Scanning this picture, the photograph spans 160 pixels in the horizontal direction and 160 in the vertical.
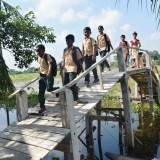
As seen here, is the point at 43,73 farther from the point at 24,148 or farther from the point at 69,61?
the point at 24,148

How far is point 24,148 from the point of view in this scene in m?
4.95

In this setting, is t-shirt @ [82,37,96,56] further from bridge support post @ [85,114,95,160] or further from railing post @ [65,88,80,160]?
bridge support post @ [85,114,95,160]

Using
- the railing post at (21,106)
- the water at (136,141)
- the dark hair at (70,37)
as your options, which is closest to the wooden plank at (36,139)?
the railing post at (21,106)

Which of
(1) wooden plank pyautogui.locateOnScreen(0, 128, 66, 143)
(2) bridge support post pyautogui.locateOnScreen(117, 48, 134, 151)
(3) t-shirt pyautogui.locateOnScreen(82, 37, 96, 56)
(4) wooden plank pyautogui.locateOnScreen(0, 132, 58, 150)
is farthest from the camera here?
(2) bridge support post pyautogui.locateOnScreen(117, 48, 134, 151)

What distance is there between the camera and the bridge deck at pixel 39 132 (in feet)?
15.8

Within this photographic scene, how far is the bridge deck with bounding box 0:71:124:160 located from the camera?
481 cm

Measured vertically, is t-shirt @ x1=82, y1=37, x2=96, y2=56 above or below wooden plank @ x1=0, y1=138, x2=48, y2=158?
above

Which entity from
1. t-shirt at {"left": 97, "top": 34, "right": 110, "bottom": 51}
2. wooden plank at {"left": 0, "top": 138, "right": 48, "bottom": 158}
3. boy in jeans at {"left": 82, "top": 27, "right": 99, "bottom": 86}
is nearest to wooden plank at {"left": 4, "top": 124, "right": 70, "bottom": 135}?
wooden plank at {"left": 0, "top": 138, "right": 48, "bottom": 158}

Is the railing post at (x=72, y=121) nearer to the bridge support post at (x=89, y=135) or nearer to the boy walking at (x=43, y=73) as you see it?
the boy walking at (x=43, y=73)

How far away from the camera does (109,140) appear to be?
11820 millimetres

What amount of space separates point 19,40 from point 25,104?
2.95 m

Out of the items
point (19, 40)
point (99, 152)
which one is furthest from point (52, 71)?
point (99, 152)

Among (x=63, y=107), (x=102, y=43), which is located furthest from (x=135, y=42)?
(x=63, y=107)

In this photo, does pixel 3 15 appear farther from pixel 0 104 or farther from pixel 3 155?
pixel 0 104
